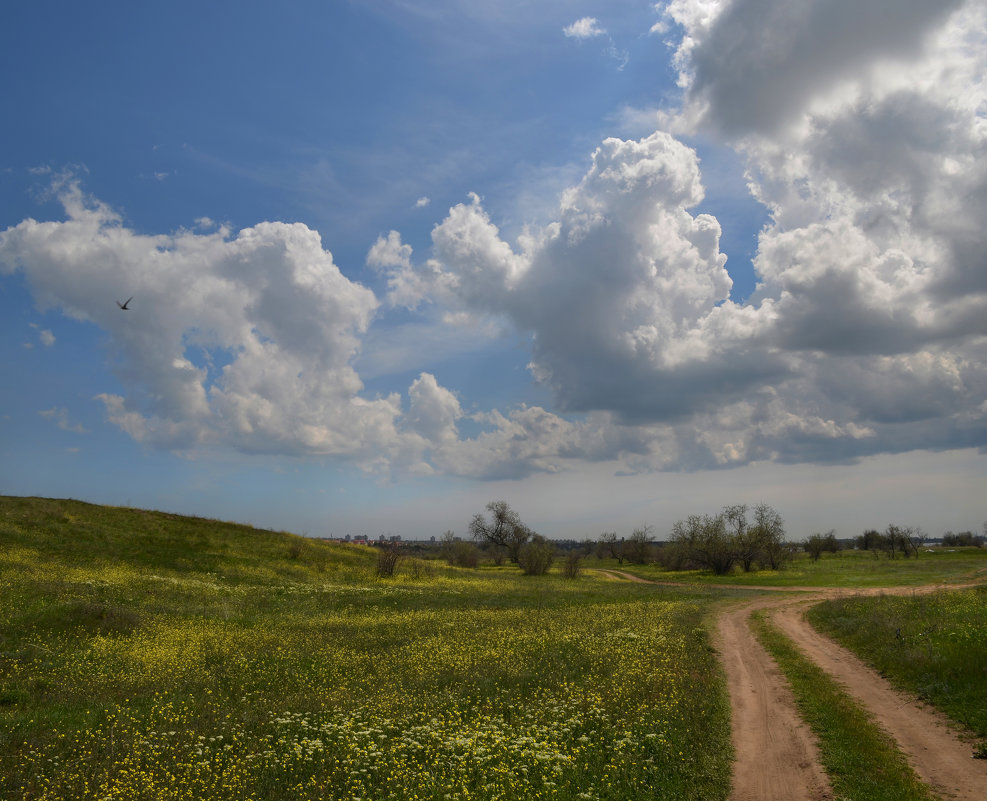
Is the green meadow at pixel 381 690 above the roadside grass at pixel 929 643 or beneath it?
beneath

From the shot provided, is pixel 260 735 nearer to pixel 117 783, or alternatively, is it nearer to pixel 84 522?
pixel 117 783

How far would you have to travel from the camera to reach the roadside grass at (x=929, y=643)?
51.3 feet

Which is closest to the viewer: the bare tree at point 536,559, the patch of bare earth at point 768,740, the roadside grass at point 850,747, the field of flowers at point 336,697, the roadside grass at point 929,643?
the roadside grass at point 850,747

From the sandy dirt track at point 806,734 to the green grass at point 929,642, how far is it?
62 cm

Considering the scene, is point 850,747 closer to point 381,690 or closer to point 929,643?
point 929,643

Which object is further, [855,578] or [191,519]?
[191,519]

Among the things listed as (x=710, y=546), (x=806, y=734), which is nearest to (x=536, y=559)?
(x=710, y=546)

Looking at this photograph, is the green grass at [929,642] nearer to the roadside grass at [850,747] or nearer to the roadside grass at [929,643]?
the roadside grass at [929,643]

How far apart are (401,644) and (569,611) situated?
1405cm

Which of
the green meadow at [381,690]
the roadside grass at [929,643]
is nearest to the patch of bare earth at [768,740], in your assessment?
the green meadow at [381,690]

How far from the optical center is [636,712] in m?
15.0

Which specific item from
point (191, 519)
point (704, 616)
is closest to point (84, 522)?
point (191, 519)

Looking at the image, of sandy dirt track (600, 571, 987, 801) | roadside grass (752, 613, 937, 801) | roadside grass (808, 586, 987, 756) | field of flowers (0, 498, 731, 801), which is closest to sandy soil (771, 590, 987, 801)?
sandy dirt track (600, 571, 987, 801)

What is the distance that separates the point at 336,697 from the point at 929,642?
20.3m
